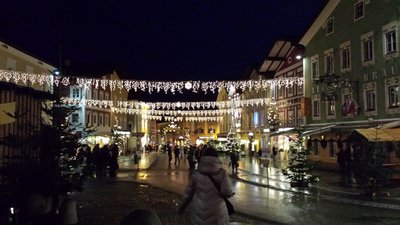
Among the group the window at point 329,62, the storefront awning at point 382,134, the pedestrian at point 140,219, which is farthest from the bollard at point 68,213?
the window at point 329,62

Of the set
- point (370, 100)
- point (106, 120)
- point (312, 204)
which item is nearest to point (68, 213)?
point (312, 204)

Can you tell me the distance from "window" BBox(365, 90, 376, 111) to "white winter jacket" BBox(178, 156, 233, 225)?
26476mm

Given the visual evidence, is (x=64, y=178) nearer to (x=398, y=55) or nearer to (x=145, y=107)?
(x=398, y=55)

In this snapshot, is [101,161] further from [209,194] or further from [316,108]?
[209,194]

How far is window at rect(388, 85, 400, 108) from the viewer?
28.0m

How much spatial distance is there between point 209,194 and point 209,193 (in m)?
0.01

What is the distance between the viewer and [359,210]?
14922 millimetres

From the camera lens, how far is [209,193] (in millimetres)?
6312

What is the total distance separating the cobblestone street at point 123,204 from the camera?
12531 millimetres

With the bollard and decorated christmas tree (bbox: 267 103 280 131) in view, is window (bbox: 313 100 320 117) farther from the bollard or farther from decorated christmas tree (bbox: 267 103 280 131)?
the bollard

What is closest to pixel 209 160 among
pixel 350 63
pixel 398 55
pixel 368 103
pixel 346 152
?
pixel 346 152

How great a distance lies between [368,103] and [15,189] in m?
26.4

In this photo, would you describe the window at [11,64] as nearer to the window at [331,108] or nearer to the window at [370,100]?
the window at [331,108]

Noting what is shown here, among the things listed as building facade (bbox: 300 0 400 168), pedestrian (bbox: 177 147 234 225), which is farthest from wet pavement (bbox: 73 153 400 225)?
building facade (bbox: 300 0 400 168)
